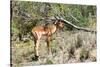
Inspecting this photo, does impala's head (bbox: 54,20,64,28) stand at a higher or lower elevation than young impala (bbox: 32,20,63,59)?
higher

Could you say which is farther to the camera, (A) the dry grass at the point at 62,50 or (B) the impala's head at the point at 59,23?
(B) the impala's head at the point at 59,23

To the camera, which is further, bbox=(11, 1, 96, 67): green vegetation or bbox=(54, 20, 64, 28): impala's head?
bbox=(54, 20, 64, 28): impala's head

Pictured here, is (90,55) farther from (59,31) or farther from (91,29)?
(59,31)

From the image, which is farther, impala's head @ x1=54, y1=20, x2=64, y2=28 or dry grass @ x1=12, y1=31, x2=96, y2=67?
impala's head @ x1=54, y1=20, x2=64, y2=28

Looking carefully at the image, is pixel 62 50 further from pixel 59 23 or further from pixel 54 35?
pixel 59 23

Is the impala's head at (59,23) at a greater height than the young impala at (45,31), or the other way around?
the impala's head at (59,23)

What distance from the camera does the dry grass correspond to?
172cm

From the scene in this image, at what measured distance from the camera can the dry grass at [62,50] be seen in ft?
5.66

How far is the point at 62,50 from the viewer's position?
72.8 inches

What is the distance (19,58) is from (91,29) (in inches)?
31.7

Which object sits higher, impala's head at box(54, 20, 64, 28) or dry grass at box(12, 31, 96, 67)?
impala's head at box(54, 20, 64, 28)

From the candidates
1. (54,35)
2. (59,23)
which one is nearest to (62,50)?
(54,35)

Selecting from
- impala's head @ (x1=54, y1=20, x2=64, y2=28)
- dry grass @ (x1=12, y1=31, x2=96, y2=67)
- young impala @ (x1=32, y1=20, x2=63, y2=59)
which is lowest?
dry grass @ (x1=12, y1=31, x2=96, y2=67)

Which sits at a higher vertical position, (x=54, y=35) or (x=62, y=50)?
(x=54, y=35)
